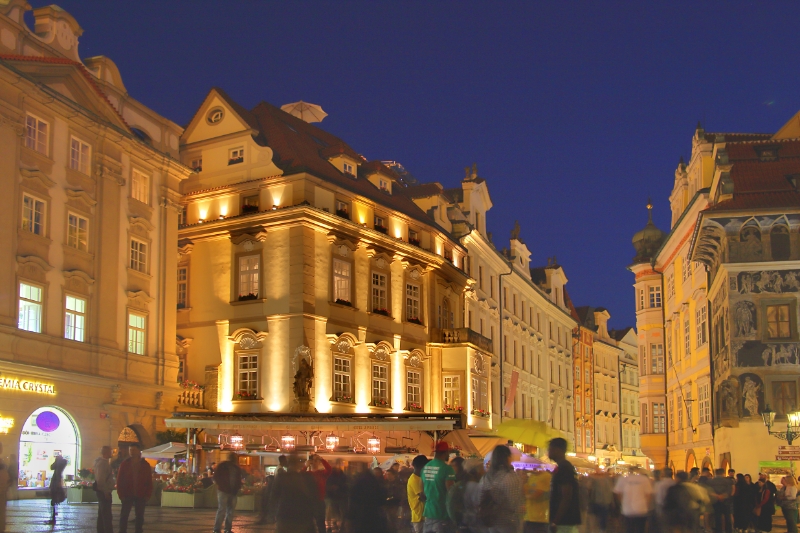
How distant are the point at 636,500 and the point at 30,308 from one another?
2038cm

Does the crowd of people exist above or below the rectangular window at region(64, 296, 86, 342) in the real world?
below

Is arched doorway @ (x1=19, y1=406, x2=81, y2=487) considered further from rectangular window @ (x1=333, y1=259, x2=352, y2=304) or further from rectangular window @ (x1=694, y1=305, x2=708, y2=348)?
rectangular window @ (x1=694, y1=305, x2=708, y2=348)

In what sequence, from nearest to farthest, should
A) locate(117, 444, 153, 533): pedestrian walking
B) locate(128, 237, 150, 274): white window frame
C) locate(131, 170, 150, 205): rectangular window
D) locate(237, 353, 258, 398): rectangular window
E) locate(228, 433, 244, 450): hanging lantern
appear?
locate(117, 444, 153, 533): pedestrian walking → locate(128, 237, 150, 274): white window frame → locate(131, 170, 150, 205): rectangular window → locate(228, 433, 244, 450): hanging lantern → locate(237, 353, 258, 398): rectangular window

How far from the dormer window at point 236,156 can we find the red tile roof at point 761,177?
64.6 feet

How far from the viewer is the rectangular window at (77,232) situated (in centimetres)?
3179

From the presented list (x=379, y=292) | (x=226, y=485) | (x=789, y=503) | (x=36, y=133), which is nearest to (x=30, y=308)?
(x=36, y=133)

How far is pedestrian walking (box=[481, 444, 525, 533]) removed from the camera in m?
11.4

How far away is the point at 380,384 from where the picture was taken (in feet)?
144

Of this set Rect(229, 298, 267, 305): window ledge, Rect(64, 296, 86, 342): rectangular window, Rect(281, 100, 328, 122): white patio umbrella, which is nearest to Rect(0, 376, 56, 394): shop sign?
Rect(64, 296, 86, 342): rectangular window

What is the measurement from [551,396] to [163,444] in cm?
4451

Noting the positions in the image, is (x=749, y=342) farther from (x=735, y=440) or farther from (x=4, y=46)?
(x=4, y=46)

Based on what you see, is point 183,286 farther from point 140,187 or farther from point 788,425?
point 788,425

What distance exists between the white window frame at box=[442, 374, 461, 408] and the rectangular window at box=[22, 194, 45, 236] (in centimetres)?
2318

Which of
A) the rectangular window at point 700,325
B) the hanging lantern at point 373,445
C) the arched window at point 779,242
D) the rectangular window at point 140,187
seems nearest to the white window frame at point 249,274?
the rectangular window at point 140,187
